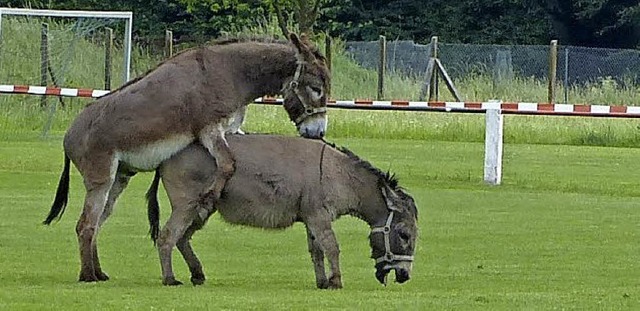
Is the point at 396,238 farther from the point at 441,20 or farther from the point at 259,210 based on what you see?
the point at 441,20

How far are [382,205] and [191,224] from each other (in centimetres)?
142

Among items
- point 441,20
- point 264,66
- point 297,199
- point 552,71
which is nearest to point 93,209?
point 297,199

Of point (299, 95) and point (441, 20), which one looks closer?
point (299, 95)

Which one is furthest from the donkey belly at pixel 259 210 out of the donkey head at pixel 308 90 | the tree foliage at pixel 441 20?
the tree foliage at pixel 441 20

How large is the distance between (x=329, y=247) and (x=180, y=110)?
1.52 metres

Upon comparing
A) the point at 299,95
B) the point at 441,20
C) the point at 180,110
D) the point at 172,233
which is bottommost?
the point at 172,233

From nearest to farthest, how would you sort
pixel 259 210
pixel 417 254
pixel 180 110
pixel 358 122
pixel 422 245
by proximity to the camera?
pixel 259 210, pixel 180 110, pixel 417 254, pixel 422 245, pixel 358 122

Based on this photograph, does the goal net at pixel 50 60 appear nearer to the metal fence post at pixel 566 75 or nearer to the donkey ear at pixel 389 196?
the metal fence post at pixel 566 75

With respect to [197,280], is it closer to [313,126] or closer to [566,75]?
[313,126]

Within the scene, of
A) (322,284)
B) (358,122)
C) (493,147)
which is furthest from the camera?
(358,122)

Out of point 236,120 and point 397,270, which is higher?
point 236,120

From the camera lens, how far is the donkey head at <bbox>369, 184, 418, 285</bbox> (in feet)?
40.7

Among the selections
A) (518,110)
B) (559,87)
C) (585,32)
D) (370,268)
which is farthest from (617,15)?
(370,268)

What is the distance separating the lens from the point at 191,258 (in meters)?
12.6
